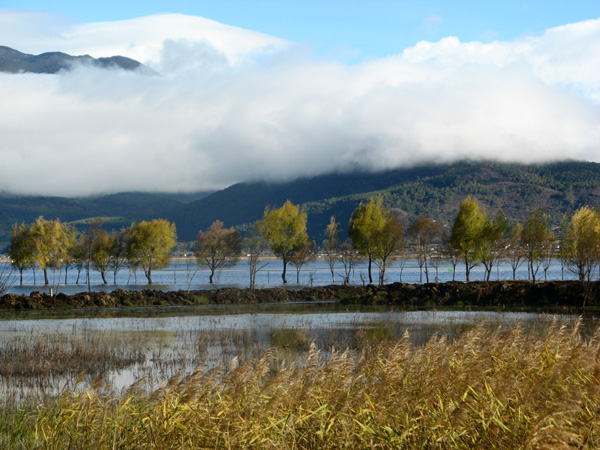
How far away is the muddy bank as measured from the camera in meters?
44.2

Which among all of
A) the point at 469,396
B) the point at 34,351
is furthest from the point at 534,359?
the point at 34,351

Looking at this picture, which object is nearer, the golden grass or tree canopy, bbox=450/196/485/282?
the golden grass

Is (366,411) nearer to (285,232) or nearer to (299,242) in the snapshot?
(285,232)

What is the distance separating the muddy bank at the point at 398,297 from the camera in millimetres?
44188

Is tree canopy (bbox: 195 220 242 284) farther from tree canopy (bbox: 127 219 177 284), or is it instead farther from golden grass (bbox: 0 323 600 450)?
golden grass (bbox: 0 323 600 450)

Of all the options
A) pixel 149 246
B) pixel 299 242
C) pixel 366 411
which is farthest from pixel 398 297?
pixel 149 246

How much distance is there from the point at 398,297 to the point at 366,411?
141 ft

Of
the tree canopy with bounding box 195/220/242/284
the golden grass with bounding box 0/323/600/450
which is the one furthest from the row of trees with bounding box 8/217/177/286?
the golden grass with bounding box 0/323/600/450

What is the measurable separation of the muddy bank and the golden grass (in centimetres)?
3506

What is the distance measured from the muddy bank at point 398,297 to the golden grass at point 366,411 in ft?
115

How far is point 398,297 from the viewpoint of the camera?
5012cm

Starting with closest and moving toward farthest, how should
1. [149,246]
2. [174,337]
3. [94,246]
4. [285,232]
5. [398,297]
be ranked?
1. [174,337]
2. [398,297]
3. [285,232]
4. [149,246]
5. [94,246]

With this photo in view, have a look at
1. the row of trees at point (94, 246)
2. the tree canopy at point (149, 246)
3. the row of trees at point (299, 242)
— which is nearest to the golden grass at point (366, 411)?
the row of trees at point (299, 242)

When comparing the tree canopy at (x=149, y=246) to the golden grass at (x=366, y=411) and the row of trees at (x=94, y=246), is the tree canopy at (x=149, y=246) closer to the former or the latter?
the row of trees at (x=94, y=246)
